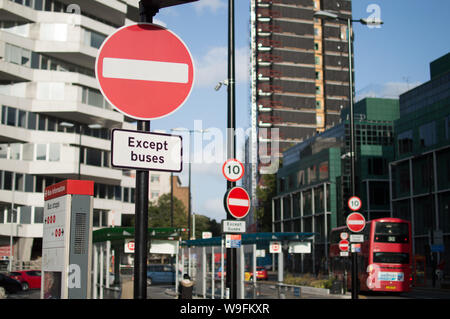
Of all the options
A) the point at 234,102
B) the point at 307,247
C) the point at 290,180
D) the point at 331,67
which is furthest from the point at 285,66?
the point at 234,102

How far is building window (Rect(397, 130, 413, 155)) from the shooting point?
65106 mm

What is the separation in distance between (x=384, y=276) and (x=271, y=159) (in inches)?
2889

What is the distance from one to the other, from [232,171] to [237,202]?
96cm

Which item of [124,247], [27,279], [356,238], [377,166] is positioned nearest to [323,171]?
[377,166]

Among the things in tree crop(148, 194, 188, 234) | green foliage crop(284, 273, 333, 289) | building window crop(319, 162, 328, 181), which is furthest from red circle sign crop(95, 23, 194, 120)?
tree crop(148, 194, 188, 234)

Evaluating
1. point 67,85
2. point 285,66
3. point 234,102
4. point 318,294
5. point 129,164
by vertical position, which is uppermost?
point 285,66

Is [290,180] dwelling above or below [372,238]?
above

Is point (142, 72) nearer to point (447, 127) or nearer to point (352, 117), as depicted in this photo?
point (352, 117)

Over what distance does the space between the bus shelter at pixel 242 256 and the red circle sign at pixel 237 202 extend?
327 inches

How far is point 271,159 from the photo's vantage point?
106 metres

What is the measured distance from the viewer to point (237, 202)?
11914 millimetres

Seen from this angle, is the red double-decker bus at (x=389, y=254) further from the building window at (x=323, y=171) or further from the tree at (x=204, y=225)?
the tree at (x=204, y=225)

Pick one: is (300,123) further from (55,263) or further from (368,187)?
(55,263)

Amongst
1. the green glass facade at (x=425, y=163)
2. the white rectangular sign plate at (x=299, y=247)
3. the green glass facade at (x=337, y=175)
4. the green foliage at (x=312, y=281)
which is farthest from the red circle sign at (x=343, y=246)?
the green glass facade at (x=337, y=175)
